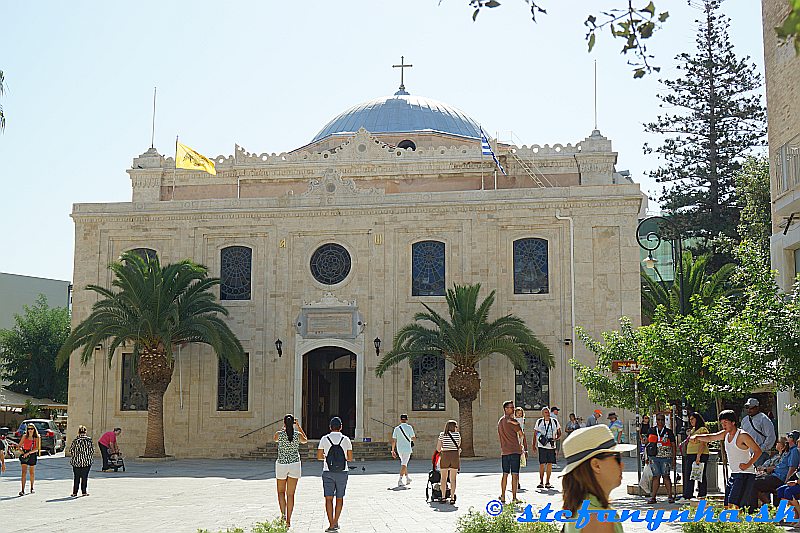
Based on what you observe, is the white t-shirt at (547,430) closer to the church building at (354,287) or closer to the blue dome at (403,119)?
the church building at (354,287)

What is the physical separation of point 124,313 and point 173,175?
8.21 metres

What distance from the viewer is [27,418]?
45625 millimetres

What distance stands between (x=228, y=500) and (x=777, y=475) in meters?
8.99

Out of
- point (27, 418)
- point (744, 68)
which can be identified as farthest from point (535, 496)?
point (27, 418)

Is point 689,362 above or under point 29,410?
above

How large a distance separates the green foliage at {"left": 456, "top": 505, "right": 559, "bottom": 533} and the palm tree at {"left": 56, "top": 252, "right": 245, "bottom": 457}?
2143 centimetres

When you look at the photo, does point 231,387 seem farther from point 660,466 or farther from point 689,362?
point 660,466

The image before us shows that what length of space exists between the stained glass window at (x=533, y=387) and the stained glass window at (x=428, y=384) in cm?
230

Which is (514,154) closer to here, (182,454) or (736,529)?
(182,454)

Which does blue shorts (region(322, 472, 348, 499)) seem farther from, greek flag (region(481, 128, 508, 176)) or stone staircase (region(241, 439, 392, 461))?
greek flag (region(481, 128, 508, 176))

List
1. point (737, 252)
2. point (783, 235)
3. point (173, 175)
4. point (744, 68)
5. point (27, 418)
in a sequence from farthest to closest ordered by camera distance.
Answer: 1. point (27, 418)
2. point (744, 68)
3. point (173, 175)
4. point (783, 235)
5. point (737, 252)

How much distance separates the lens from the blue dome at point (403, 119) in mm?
41656

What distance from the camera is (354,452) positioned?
30.4 m

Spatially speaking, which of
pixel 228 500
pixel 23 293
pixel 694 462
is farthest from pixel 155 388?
pixel 23 293
